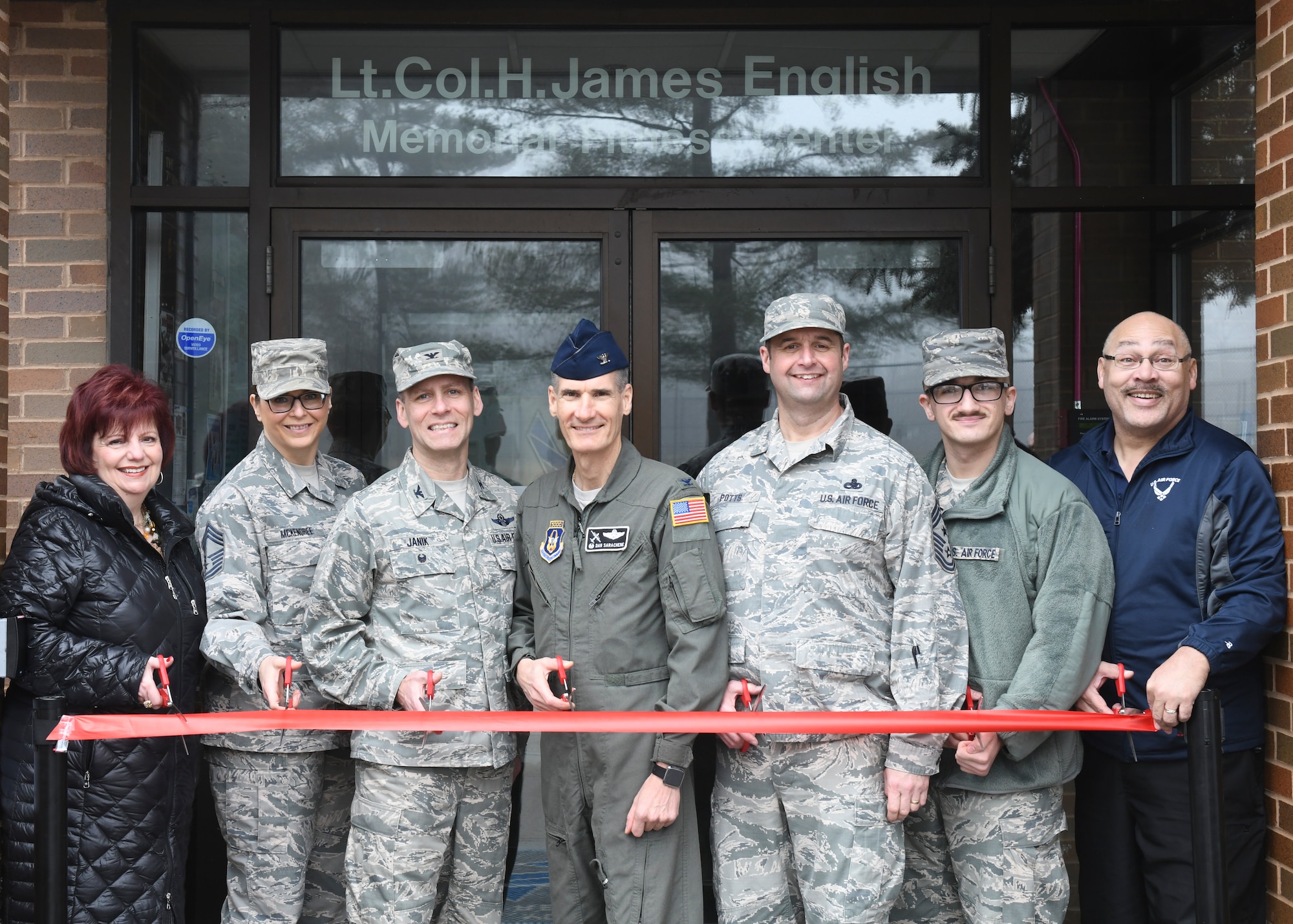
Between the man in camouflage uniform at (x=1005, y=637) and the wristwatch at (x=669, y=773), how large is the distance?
0.71 meters

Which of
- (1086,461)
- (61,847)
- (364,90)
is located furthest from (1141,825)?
(364,90)

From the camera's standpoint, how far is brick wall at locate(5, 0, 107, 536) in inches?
151

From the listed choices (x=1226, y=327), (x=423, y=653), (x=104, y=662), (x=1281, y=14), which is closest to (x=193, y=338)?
(x=104, y=662)

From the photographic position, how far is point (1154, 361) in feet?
9.57

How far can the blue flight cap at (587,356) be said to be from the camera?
2.82 meters

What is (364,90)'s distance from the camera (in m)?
3.95

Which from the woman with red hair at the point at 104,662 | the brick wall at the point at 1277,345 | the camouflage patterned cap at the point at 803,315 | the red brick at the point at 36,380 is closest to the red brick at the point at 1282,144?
the brick wall at the point at 1277,345

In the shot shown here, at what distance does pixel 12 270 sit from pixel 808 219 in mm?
2868

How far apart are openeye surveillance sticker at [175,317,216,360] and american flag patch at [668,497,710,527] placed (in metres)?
2.10

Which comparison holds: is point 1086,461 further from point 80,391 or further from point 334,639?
point 80,391

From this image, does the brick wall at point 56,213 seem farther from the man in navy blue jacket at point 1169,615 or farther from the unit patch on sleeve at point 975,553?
the man in navy blue jacket at point 1169,615

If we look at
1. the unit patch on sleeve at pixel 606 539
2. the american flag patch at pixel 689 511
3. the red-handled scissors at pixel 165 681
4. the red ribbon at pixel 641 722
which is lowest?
the red ribbon at pixel 641 722

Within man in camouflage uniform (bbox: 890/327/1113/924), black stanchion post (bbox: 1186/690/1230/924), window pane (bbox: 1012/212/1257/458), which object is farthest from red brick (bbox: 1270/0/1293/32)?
black stanchion post (bbox: 1186/690/1230/924)

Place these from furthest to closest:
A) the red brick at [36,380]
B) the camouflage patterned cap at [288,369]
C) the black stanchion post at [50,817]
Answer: the red brick at [36,380], the camouflage patterned cap at [288,369], the black stanchion post at [50,817]
